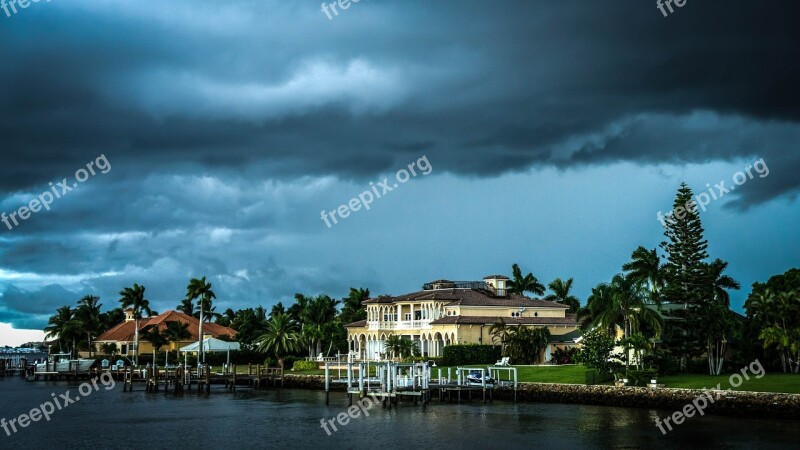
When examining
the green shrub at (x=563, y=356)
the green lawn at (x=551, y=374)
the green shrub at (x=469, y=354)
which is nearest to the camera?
the green lawn at (x=551, y=374)

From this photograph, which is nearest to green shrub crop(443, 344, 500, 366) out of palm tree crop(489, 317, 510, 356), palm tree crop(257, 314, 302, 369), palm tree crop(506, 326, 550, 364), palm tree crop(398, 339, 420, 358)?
palm tree crop(489, 317, 510, 356)

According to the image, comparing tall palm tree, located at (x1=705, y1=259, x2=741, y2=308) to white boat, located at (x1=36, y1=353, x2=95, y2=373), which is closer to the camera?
tall palm tree, located at (x1=705, y1=259, x2=741, y2=308)

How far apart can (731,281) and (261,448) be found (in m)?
47.4

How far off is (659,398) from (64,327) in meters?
100

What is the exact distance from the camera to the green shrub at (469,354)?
82750mm

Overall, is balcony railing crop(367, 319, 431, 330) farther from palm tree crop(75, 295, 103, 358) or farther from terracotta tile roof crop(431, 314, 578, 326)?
palm tree crop(75, 295, 103, 358)

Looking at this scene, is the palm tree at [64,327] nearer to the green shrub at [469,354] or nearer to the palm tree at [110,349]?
the palm tree at [110,349]

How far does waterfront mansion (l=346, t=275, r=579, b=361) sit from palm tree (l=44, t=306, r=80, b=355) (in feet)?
176

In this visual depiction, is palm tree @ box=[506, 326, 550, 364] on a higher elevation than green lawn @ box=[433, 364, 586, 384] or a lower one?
higher

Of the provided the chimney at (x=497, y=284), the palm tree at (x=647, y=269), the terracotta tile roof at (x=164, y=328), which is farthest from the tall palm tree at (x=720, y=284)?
the terracotta tile roof at (x=164, y=328)

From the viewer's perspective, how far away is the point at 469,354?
272ft

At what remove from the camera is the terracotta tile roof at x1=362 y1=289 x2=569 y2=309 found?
90.4 metres

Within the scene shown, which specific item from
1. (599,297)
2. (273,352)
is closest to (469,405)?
(599,297)

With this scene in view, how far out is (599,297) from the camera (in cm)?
6950
